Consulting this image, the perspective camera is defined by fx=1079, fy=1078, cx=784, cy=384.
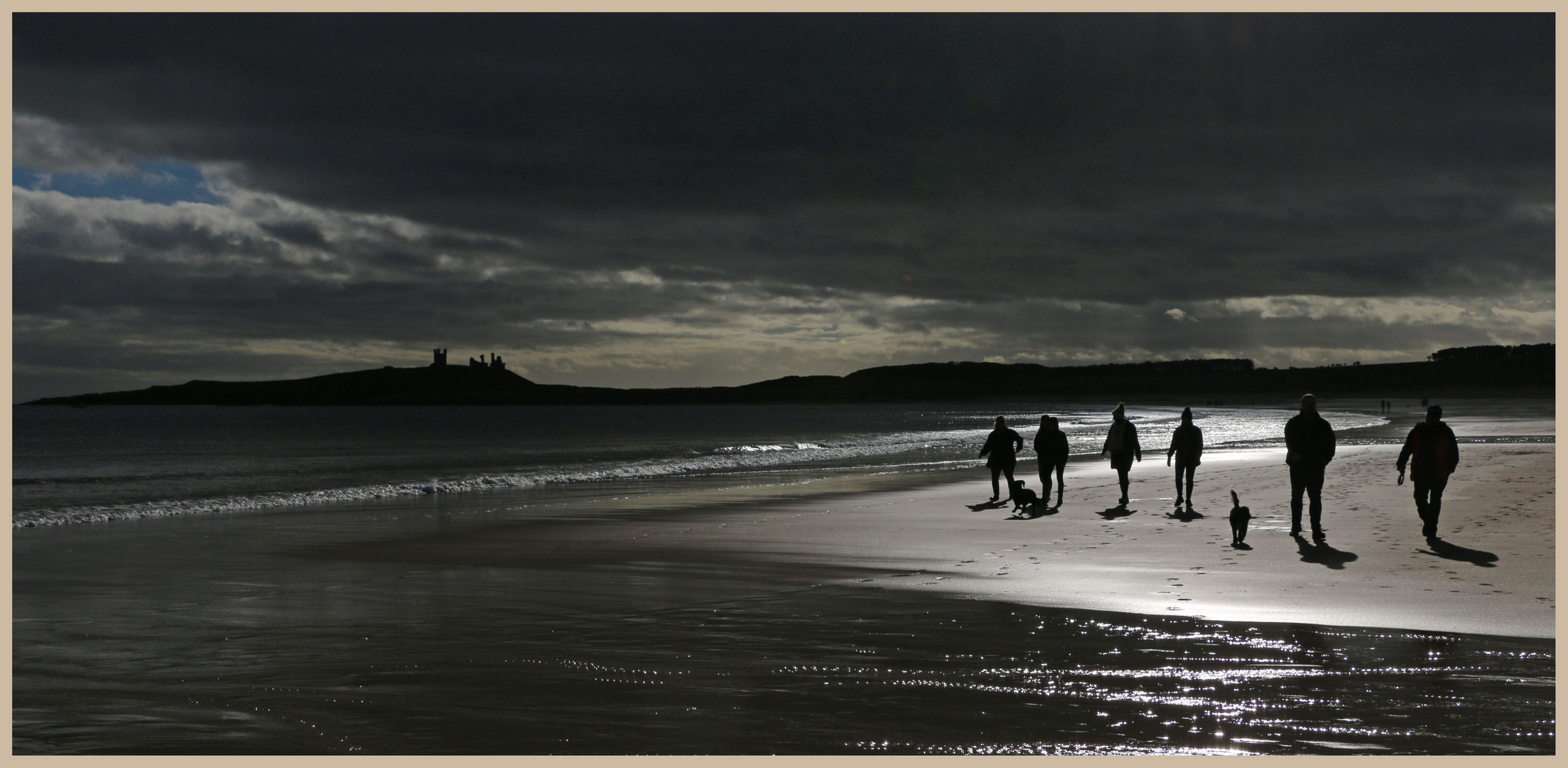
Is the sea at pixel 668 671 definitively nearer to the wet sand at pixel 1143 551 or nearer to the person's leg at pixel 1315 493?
the wet sand at pixel 1143 551

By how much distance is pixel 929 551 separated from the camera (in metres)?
12.8

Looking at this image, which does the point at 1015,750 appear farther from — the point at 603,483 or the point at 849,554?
the point at 603,483

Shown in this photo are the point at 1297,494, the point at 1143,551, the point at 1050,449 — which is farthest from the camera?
the point at 1050,449

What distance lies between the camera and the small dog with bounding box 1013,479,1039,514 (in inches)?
669

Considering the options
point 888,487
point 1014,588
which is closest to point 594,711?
point 1014,588

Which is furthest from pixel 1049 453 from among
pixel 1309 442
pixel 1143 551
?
pixel 1143 551

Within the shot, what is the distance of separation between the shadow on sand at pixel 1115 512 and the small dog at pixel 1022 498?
1064 mm

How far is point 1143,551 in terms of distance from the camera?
12.1 m

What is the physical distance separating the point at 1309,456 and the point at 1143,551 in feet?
7.96

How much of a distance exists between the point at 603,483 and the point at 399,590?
57.2 feet

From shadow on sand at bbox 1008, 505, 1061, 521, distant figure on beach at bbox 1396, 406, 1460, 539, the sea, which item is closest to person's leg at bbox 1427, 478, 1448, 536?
distant figure on beach at bbox 1396, 406, 1460, 539

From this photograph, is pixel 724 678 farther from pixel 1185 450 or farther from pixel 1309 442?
pixel 1185 450

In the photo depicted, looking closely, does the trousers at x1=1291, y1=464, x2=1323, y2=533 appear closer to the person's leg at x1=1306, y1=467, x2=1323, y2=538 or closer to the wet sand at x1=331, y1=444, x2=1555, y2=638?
the person's leg at x1=1306, y1=467, x2=1323, y2=538

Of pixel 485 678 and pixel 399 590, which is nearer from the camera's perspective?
pixel 485 678
